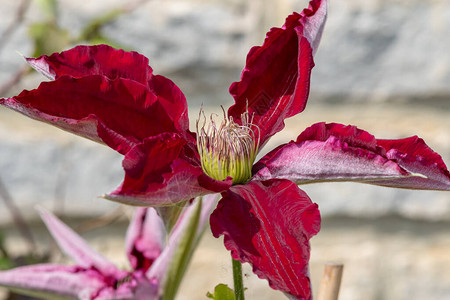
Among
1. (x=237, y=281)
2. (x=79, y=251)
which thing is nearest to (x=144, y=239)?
(x=79, y=251)

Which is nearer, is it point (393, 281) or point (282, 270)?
point (282, 270)

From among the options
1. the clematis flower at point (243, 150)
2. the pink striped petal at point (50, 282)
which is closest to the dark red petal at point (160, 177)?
the clematis flower at point (243, 150)

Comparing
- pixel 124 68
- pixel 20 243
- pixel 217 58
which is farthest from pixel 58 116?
pixel 20 243

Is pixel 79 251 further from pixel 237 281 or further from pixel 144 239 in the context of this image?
pixel 237 281

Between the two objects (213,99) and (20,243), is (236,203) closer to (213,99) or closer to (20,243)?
(213,99)

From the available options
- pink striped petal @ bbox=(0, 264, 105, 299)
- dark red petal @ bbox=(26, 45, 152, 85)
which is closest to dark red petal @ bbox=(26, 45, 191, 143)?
dark red petal @ bbox=(26, 45, 152, 85)

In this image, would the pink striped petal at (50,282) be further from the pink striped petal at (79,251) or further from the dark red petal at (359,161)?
the dark red petal at (359,161)

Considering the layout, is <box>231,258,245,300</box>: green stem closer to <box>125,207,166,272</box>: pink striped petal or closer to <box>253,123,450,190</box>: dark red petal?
<box>253,123,450,190</box>: dark red petal
